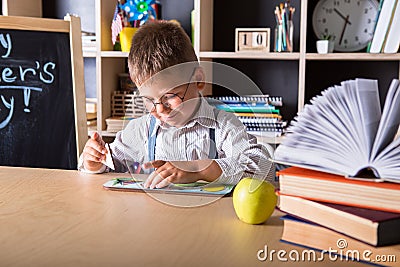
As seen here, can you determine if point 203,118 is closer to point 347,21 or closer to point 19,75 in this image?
point 19,75

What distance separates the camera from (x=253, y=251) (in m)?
0.75

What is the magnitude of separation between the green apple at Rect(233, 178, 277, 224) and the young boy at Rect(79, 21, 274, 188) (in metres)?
0.25

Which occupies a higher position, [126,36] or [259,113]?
[126,36]

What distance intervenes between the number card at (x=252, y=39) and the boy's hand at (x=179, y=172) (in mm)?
1319

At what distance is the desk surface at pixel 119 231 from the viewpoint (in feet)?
2.37

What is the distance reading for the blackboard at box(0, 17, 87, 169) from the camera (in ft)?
5.89

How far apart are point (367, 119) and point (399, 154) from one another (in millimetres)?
62

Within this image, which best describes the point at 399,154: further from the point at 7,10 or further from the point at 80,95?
the point at 7,10

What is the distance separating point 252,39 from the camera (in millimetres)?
2408

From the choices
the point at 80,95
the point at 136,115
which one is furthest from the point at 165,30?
the point at 80,95

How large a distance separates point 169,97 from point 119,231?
→ 47cm

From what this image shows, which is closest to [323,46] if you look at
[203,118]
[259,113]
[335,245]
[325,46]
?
[325,46]

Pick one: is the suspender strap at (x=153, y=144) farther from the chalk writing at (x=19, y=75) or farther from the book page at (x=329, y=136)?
the book page at (x=329, y=136)

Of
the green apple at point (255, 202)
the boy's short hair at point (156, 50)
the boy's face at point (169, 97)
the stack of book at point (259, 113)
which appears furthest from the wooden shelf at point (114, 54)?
the green apple at point (255, 202)
